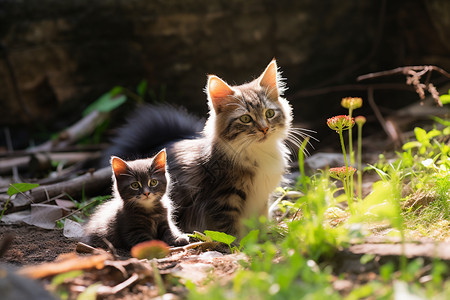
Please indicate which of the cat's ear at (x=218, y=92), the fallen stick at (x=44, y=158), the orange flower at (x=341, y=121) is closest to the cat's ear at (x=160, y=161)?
the cat's ear at (x=218, y=92)

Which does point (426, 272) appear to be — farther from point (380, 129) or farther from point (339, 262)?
point (380, 129)

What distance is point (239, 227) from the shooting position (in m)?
3.65

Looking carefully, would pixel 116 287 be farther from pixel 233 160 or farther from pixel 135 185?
pixel 233 160

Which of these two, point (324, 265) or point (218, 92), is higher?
point (218, 92)

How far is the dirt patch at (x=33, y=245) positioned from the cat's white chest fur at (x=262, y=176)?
52.3 inches

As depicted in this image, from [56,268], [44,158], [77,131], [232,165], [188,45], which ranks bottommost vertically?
[44,158]

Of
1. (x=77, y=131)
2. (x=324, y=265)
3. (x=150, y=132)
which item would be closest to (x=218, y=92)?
(x=150, y=132)

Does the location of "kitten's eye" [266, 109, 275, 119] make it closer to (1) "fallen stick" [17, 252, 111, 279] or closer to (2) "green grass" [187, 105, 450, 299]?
(2) "green grass" [187, 105, 450, 299]

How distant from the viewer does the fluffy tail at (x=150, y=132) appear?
4.34 meters

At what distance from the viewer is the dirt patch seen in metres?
2.82

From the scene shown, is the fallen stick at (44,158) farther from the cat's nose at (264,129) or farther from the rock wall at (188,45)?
the cat's nose at (264,129)

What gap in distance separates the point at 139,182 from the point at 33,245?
2.65 ft

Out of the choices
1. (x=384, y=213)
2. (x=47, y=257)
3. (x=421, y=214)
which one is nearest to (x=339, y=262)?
(x=384, y=213)

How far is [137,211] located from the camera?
3.28 m
